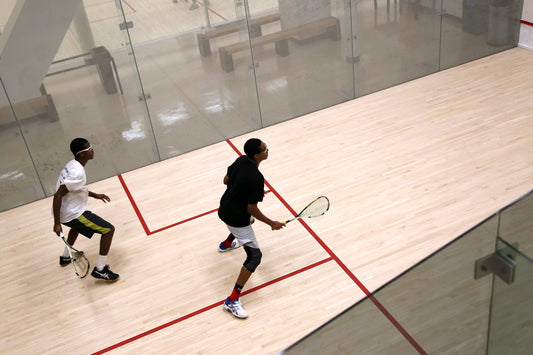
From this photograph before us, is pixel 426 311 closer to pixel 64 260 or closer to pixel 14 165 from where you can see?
pixel 64 260

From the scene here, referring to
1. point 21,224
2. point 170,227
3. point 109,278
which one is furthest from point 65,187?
point 21,224

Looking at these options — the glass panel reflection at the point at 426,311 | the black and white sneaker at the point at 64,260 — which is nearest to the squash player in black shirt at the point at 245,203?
the black and white sneaker at the point at 64,260

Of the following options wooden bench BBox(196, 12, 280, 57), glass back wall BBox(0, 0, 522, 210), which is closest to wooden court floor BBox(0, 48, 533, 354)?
glass back wall BBox(0, 0, 522, 210)

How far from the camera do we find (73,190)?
4324mm

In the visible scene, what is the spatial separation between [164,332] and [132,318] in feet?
0.98

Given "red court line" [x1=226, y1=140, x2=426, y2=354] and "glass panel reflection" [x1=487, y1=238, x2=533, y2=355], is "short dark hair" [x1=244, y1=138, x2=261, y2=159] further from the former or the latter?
"glass panel reflection" [x1=487, y1=238, x2=533, y2=355]

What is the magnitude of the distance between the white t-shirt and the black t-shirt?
40.6 inches

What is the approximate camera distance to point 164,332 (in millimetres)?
4195

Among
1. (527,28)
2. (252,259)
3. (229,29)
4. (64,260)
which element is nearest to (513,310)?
(252,259)

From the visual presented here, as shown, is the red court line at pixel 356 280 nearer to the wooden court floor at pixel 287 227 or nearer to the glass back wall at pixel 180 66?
the wooden court floor at pixel 287 227

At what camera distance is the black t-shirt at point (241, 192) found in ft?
12.8

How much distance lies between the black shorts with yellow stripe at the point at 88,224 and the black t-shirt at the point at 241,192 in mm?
1008

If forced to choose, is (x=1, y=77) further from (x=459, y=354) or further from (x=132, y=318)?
(x=459, y=354)

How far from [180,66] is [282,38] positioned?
3.56 ft
